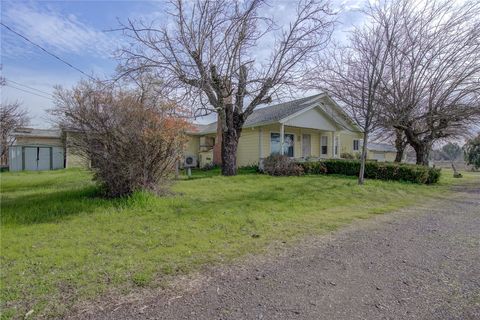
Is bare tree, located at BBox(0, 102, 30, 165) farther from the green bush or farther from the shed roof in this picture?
the green bush

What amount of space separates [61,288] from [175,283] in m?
1.14

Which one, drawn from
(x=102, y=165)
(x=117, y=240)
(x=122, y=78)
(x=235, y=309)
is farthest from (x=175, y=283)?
(x=122, y=78)

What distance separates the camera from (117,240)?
177 inches

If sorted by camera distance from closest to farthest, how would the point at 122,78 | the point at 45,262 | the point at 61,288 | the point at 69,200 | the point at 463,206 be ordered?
the point at 61,288 < the point at 45,262 < the point at 69,200 < the point at 463,206 < the point at 122,78

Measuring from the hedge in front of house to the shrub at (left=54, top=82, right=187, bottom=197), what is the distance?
938cm

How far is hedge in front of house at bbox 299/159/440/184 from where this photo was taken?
13250mm

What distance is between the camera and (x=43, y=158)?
72.4ft

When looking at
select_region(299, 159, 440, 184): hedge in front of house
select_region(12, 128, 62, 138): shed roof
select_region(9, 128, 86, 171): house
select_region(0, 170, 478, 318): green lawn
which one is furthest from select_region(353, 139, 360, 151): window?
select_region(12, 128, 62, 138): shed roof

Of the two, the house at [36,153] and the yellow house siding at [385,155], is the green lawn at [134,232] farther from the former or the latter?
the yellow house siding at [385,155]

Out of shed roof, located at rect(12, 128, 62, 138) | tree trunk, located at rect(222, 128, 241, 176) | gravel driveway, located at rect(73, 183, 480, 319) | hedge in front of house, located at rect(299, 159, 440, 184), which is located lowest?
gravel driveway, located at rect(73, 183, 480, 319)

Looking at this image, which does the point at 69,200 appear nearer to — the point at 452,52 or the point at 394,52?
the point at 394,52

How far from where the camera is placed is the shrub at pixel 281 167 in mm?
14312

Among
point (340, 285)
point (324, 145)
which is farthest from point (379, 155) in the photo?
point (340, 285)

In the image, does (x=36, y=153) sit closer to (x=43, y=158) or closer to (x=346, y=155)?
(x=43, y=158)
